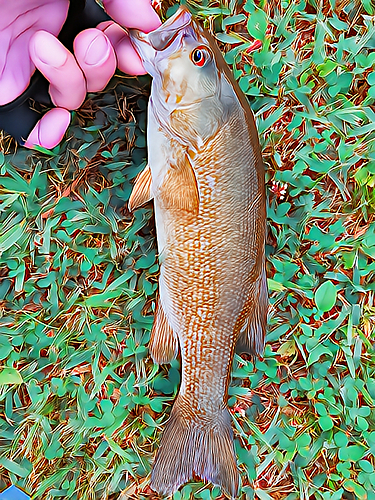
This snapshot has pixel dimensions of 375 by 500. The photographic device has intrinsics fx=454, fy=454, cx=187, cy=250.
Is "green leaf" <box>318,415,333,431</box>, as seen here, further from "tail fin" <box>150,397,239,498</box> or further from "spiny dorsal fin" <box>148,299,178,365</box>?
"spiny dorsal fin" <box>148,299,178,365</box>

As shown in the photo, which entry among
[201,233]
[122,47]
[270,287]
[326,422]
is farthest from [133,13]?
[326,422]

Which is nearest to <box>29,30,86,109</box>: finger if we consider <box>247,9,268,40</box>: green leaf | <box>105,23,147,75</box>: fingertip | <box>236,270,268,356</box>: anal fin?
<box>105,23,147,75</box>: fingertip

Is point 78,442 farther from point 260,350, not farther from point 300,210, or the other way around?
point 300,210

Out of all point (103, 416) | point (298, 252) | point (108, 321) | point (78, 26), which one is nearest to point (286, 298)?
point (298, 252)

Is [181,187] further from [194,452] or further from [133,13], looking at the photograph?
[194,452]

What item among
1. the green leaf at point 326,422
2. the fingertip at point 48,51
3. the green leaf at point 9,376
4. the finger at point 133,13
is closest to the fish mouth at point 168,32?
the finger at point 133,13
